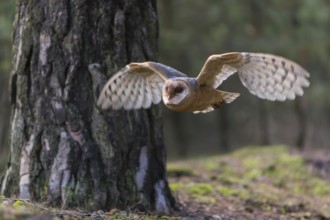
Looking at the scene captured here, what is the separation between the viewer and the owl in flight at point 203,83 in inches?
164

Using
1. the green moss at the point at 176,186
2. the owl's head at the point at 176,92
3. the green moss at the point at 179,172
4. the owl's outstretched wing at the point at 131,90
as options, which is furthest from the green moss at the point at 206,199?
the owl's head at the point at 176,92

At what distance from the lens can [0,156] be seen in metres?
14.5

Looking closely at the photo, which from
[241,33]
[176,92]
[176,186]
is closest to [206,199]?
[176,186]

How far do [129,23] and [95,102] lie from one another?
0.72m

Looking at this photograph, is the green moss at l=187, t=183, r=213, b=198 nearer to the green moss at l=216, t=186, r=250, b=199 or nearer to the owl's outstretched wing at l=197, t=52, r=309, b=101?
the green moss at l=216, t=186, r=250, b=199

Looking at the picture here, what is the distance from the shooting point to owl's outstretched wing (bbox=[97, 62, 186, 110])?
4.62 m

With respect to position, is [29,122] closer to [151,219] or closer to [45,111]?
[45,111]

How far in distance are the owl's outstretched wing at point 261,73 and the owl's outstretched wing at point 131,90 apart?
0.45 meters

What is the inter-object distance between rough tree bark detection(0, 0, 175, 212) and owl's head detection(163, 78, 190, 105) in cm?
85

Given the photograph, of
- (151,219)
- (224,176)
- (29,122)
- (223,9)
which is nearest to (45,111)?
(29,122)

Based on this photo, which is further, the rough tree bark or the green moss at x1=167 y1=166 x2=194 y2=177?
the green moss at x1=167 y1=166 x2=194 y2=177

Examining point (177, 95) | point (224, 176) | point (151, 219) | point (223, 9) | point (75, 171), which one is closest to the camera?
point (177, 95)

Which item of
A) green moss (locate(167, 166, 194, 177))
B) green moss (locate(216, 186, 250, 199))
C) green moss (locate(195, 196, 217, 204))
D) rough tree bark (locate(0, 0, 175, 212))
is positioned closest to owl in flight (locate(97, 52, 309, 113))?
rough tree bark (locate(0, 0, 175, 212))

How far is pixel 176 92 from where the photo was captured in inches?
162
